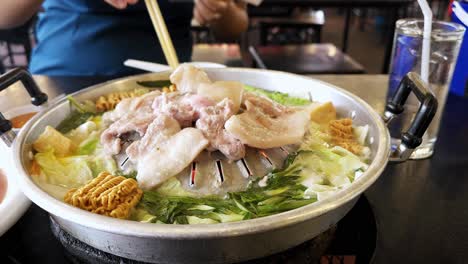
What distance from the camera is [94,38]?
255 cm

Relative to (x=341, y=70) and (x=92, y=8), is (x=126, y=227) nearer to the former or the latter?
(x=92, y=8)

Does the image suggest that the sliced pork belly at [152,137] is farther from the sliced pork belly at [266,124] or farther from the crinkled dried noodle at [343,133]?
the crinkled dried noodle at [343,133]

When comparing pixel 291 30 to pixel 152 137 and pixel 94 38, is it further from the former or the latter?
pixel 152 137

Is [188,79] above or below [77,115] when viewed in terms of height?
above

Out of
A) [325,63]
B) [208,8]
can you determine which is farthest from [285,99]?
[325,63]

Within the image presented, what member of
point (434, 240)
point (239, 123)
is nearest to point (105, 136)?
point (239, 123)

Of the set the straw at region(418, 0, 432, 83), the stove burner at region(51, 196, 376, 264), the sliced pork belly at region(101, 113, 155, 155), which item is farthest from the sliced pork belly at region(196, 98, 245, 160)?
the straw at region(418, 0, 432, 83)

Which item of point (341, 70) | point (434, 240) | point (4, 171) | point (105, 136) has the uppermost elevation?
point (105, 136)

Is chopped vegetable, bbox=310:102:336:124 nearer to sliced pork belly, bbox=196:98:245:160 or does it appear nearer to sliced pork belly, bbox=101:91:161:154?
sliced pork belly, bbox=196:98:245:160

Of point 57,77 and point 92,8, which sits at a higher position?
point 92,8

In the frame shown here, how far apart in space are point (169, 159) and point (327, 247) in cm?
51

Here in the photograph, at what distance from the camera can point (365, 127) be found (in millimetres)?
1357

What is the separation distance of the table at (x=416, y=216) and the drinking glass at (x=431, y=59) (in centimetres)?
11

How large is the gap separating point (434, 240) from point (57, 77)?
2143mm
